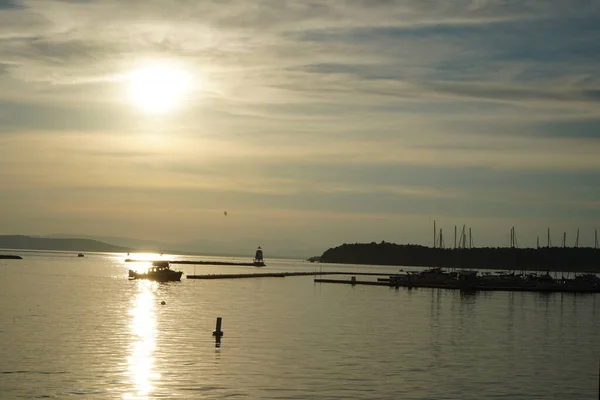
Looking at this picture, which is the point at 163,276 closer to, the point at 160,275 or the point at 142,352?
the point at 160,275

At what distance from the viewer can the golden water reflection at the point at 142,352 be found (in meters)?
37.4

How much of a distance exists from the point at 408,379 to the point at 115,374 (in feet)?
51.2

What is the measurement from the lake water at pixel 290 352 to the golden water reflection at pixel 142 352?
0.24ft

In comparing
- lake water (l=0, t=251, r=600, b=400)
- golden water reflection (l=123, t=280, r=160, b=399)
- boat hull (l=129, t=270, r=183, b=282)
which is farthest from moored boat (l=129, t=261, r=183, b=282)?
golden water reflection (l=123, t=280, r=160, b=399)

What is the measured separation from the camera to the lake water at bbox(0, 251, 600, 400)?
126ft

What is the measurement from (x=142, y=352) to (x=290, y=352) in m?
9.48

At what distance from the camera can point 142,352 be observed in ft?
160

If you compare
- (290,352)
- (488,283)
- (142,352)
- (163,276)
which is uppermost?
(488,283)

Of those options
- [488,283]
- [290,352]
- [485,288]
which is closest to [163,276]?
[485,288]

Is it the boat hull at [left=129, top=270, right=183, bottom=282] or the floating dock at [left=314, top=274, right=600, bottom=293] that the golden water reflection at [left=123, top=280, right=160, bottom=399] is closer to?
the boat hull at [left=129, top=270, right=183, bottom=282]

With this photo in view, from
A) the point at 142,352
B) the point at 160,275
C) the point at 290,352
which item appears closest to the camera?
the point at 142,352

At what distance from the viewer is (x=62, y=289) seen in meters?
121

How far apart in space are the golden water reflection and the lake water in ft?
0.24

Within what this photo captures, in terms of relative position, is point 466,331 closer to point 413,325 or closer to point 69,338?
point 413,325
